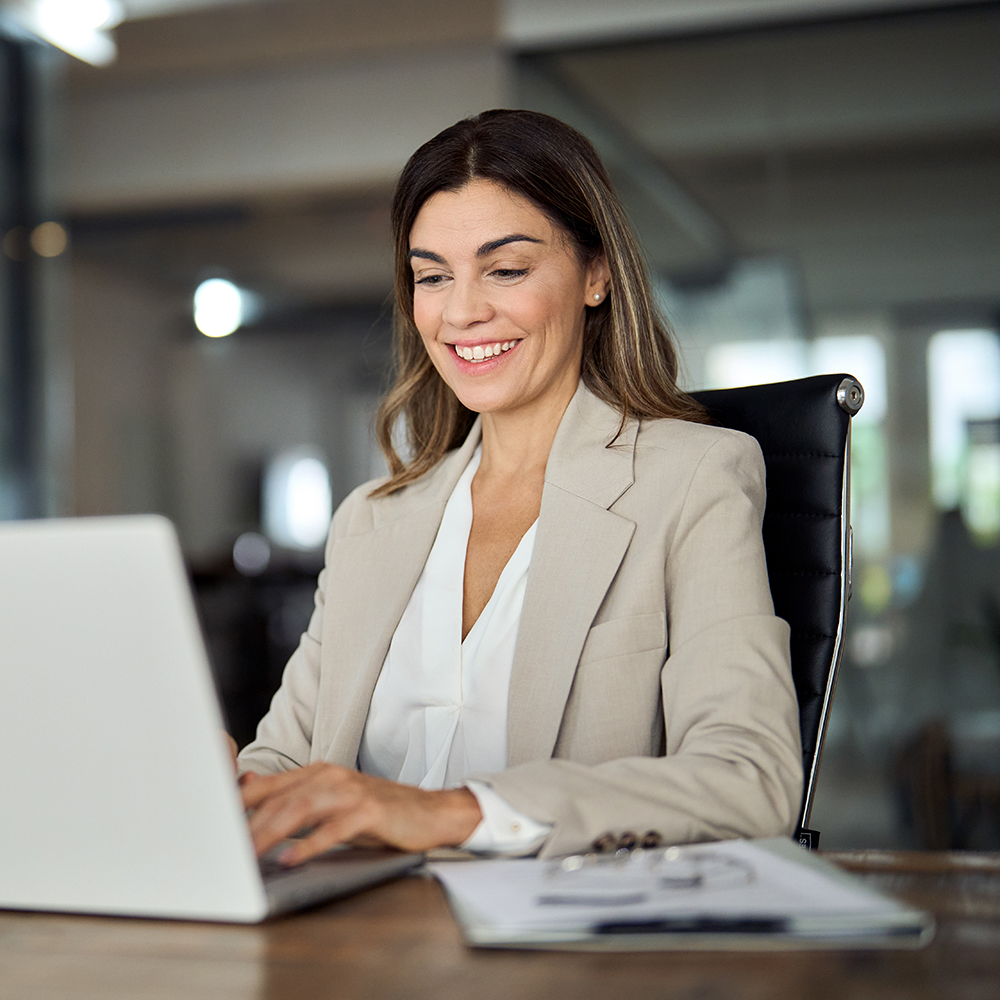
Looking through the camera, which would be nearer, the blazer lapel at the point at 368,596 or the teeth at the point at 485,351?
the blazer lapel at the point at 368,596

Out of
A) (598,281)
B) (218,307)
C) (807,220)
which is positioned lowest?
(598,281)

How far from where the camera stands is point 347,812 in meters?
0.83

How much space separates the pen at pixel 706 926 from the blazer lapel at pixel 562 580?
59 centimetres

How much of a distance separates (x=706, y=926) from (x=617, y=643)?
60 cm

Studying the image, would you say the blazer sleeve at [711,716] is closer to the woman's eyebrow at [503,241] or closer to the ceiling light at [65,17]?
the woman's eyebrow at [503,241]

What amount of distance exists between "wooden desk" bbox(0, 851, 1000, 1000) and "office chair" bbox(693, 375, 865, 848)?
1.86 feet

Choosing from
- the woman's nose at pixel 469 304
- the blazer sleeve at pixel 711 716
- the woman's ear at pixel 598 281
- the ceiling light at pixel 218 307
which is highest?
the ceiling light at pixel 218 307

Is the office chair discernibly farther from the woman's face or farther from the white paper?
the white paper

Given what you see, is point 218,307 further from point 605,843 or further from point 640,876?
point 640,876

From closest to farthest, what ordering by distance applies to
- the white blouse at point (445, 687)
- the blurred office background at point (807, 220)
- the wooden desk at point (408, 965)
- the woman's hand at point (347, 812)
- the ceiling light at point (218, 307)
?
the wooden desk at point (408, 965) → the woman's hand at point (347, 812) → the white blouse at point (445, 687) → the blurred office background at point (807, 220) → the ceiling light at point (218, 307)

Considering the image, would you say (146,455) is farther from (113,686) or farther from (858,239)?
(113,686)

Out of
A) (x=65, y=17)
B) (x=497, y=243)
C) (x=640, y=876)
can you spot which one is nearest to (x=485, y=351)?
(x=497, y=243)

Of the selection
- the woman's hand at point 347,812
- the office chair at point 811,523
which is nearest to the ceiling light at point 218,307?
the office chair at point 811,523

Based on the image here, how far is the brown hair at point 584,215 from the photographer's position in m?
1.45
